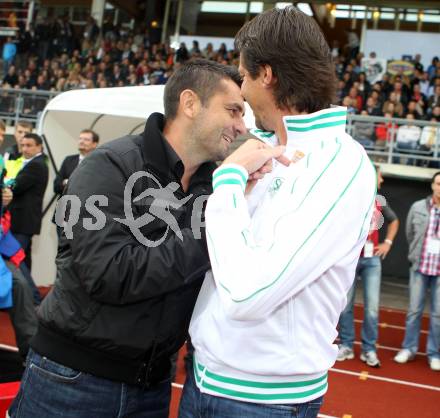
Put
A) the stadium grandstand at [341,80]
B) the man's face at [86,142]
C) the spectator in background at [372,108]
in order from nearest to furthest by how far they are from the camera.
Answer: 1. the stadium grandstand at [341,80]
2. the man's face at [86,142]
3. the spectator in background at [372,108]

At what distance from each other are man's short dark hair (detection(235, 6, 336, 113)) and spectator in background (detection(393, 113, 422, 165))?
11.0 m

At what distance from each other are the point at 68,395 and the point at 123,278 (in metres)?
0.40

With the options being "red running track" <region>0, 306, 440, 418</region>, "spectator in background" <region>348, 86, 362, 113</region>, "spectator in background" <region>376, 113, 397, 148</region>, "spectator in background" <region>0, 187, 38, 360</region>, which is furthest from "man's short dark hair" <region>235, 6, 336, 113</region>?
"spectator in background" <region>348, 86, 362, 113</region>

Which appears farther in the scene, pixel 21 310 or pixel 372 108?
pixel 372 108

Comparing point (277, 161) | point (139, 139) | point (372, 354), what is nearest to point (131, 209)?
point (139, 139)

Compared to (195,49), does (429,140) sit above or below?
below

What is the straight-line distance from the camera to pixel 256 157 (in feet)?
4.54

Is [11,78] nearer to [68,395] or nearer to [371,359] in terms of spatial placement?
[371,359]

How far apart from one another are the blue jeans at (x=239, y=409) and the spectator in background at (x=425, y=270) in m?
4.81

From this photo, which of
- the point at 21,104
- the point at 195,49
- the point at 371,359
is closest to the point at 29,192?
the point at 371,359

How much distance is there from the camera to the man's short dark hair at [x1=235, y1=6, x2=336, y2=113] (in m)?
1.40

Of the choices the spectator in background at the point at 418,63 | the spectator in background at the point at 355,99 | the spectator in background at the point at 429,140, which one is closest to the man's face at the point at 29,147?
the spectator in background at the point at 429,140

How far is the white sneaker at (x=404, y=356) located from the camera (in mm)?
6203

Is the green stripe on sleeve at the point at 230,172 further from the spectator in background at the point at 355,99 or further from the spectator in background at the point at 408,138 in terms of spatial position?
the spectator in background at the point at 355,99
